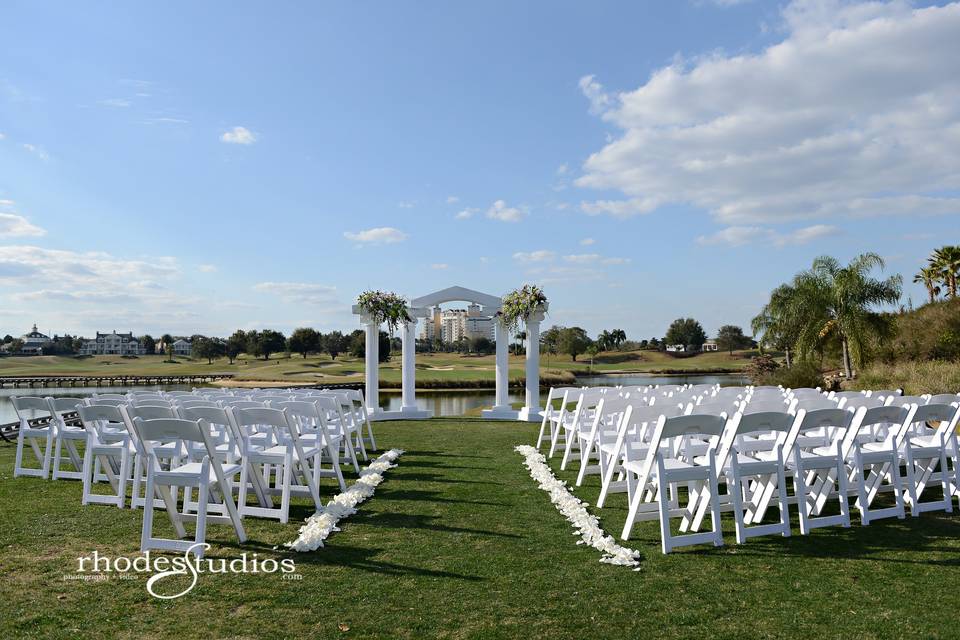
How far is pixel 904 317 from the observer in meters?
23.4

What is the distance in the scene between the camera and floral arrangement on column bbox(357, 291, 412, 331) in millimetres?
14727

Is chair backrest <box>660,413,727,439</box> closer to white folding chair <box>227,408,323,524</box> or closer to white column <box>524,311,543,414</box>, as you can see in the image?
white folding chair <box>227,408,323,524</box>

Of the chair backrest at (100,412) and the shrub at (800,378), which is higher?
the chair backrest at (100,412)

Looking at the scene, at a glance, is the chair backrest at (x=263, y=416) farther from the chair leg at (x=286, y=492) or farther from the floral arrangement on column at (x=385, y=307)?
the floral arrangement on column at (x=385, y=307)

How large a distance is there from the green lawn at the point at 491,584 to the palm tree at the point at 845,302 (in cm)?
1659

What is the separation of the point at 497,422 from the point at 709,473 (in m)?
Answer: 9.62

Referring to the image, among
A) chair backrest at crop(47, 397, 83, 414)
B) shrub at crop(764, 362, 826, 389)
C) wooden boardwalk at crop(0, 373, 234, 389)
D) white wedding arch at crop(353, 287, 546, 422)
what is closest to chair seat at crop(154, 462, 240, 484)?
chair backrest at crop(47, 397, 83, 414)

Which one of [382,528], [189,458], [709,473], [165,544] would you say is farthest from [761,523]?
[189,458]

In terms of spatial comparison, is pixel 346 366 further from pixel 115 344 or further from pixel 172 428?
pixel 115 344

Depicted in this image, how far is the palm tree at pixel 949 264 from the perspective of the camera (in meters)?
37.2

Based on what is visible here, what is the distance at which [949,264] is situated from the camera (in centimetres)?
3797

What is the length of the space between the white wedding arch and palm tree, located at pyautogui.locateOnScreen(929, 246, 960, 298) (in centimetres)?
3226

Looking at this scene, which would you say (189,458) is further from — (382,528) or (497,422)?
(497,422)

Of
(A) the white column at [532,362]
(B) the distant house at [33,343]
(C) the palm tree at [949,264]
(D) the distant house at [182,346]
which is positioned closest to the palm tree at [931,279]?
(C) the palm tree at [949,264]
